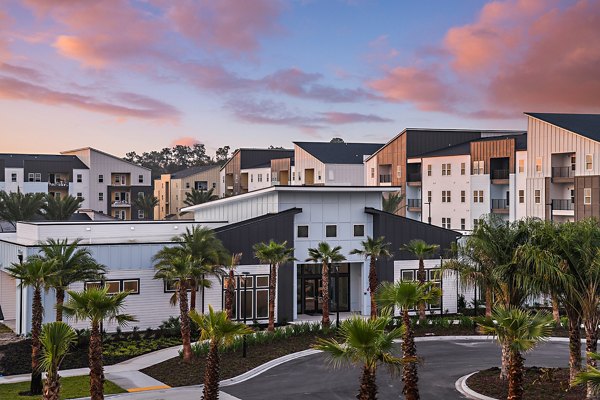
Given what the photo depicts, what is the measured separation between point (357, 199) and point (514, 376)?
26992 millimetres

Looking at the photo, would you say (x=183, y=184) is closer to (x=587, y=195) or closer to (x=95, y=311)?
(x=587, y=195)

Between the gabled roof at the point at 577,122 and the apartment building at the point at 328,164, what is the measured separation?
99.9 feet

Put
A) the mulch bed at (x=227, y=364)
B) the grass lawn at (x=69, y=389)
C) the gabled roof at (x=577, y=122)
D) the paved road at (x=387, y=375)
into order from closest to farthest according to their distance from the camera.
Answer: the grass lawn at (x=69, y=389) < the paved road at (x=387, y=375) < the mulch bed at (x=227, y=364) < the gabled roof at (x=577, y=122)

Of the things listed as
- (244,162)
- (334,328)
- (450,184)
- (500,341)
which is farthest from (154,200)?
(500,341)

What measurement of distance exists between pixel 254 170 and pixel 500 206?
43838 millimetres

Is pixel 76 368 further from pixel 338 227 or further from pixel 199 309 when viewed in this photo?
pixel 338 227

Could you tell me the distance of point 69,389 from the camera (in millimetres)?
28000

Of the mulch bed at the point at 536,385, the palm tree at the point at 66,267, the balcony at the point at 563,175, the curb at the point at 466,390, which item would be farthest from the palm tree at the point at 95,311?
the balcony at the point at 563,175

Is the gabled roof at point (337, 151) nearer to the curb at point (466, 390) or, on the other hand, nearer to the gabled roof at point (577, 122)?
the gabled roof at point (577, 122)

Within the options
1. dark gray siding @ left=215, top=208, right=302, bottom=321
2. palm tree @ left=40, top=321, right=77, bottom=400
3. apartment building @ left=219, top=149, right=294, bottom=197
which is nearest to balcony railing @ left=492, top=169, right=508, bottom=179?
apartment building @ left=219, top=149, right=294, bottom=197

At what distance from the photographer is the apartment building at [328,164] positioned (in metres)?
94.9

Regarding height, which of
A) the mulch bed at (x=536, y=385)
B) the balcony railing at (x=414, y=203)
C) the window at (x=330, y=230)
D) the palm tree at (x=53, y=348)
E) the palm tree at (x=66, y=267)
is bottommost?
the mulch bed at (x=536, y=385)

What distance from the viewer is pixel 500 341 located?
23.3m

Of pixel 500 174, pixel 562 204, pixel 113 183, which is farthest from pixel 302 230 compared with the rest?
pixel 113 183
